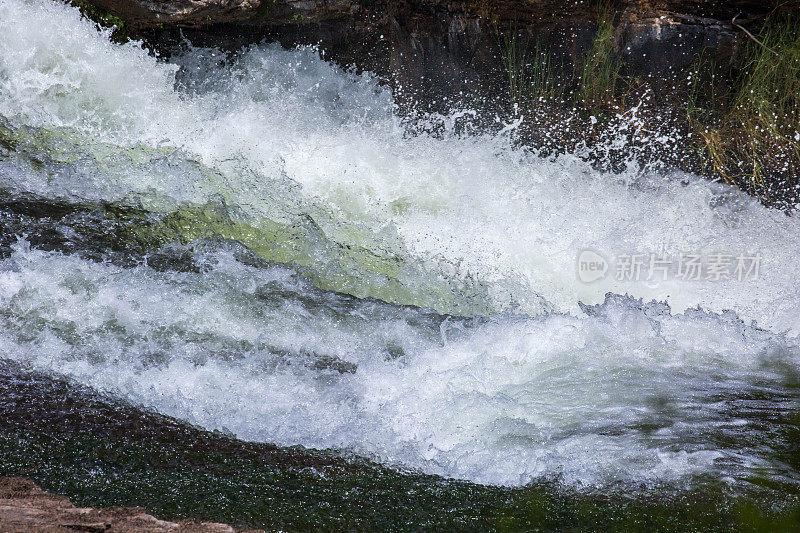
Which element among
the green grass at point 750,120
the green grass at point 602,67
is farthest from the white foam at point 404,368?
the green grass at point 602,67

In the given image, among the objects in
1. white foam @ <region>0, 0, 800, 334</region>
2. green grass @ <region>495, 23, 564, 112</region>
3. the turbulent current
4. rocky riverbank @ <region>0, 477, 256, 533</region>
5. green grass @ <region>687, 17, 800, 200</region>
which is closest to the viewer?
rocky riverbank @ <region>0, 477, 256, 533</region>

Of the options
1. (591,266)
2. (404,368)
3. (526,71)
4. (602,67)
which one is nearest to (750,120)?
(602,67)

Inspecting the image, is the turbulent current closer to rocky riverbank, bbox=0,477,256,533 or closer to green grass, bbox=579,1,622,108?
rocky riverbank, bbox=0,477,256,533

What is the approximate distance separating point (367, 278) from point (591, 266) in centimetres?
122

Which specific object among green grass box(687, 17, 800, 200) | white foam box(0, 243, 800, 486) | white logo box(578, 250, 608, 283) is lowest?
white foam box(0, 243, 800, 486)

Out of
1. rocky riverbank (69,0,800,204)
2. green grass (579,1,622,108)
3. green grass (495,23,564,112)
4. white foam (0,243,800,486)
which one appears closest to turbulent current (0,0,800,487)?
white foam (0,243,800,486)

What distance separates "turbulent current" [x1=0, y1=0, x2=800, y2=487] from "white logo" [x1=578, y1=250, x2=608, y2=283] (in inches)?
0.8

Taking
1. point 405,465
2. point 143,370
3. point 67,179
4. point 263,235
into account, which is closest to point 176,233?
point 263,235

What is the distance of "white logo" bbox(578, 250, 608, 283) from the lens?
10.4 ft

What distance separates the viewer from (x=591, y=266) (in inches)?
127

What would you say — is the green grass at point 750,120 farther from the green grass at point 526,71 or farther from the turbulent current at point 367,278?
the green grass at point 526,71

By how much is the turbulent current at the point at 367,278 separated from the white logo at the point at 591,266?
2 cm

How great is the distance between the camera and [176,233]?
2.86 meters

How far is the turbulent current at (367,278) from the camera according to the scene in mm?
1928
